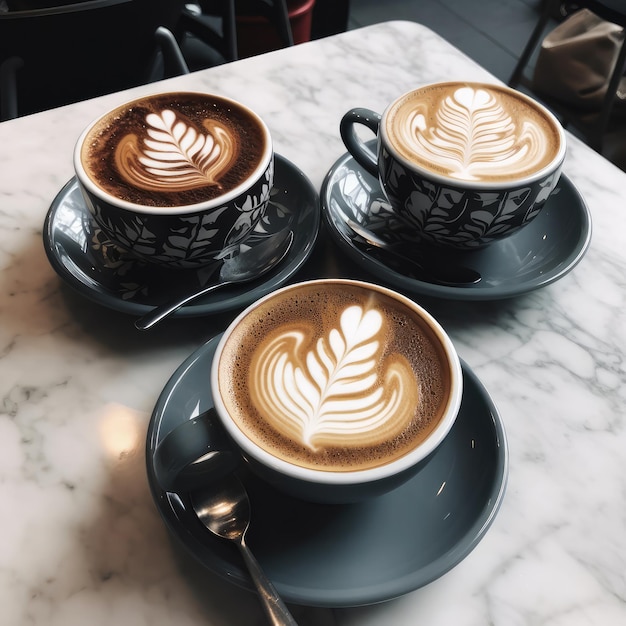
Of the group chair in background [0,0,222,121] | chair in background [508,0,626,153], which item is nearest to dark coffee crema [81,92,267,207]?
chair in background [0,0,222,121]

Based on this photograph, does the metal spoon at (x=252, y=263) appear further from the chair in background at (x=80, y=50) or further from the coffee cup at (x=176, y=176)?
the chair in background at (x=80, y=50)

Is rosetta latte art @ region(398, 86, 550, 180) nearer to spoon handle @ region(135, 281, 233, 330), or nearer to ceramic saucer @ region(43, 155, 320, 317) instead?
ceramic saucer @ region(43, 155, 320, 317)

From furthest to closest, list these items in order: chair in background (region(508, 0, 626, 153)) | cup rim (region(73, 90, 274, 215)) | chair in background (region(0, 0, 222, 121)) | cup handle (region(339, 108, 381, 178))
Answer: chair in background (region(508, 0, 626, 153))
chair in background (region(0, 0, 222, 121))
cup handle (region(339, 108, 381, 178))
cup rim (region(73, 90, 274, 215))

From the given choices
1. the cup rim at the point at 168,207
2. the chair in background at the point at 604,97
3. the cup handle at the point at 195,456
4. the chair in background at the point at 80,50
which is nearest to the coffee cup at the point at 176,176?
the cup rim at the point at 168,207

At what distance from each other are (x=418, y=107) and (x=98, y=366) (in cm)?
45

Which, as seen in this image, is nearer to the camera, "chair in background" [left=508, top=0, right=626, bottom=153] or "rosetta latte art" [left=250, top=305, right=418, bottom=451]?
"rosetta latte art" [left=250, top=305, right=418, bottom=451]

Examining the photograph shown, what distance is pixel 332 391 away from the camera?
0.49 m

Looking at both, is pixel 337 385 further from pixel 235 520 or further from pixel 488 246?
pixel 488 246

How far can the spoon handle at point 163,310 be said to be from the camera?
59 centimetres

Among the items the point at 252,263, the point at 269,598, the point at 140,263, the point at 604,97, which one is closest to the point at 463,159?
the point at 252,263

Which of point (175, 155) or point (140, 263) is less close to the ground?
point (175, 155)

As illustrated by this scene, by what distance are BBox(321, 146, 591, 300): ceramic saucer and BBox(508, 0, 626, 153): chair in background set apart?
1.18 m

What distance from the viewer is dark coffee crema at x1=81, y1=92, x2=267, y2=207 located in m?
0.63

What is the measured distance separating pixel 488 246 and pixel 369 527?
1.21 feet
